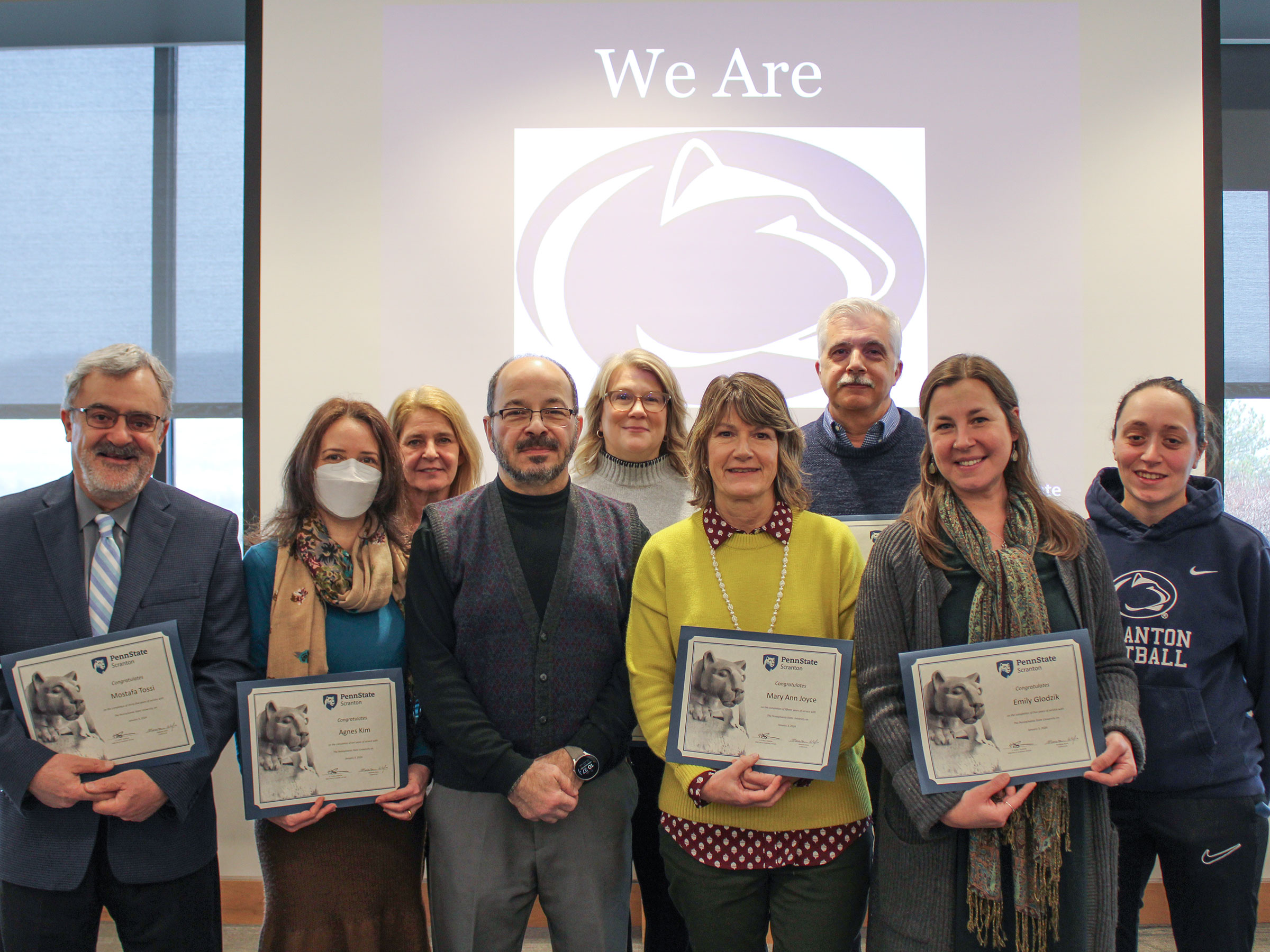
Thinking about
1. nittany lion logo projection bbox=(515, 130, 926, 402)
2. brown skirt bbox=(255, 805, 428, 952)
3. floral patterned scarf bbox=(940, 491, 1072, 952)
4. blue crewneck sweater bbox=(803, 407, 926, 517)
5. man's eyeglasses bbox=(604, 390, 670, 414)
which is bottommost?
brown skirt bbox=(255, 805, 428, 952)

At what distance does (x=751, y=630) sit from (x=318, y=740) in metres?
1.03

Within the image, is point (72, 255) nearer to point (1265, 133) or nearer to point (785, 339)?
point (785, 339)

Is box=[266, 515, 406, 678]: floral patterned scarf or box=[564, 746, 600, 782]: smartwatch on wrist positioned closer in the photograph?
box=[564, 746, 600, 782]: smartwatch on wrist

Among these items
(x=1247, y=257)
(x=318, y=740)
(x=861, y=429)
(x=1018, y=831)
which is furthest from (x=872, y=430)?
(x=1247, y=257)

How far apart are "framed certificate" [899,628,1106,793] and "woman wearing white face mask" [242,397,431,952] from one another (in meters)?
1.20

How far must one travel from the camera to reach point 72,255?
4445 mm

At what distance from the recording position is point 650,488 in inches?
105

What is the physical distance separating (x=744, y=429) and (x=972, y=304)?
2.37 meters

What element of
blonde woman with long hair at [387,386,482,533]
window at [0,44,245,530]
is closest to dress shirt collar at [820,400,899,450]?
blonde woman with long hair at [387,386,482,533]

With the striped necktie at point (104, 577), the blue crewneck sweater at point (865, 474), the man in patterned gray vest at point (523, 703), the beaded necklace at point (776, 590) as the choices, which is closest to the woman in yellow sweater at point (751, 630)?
the beaded necklace at point (776, 590)

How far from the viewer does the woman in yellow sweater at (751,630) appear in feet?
5.91

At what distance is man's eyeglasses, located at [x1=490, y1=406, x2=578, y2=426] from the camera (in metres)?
2.05

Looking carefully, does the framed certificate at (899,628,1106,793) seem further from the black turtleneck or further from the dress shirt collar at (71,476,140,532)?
the dress shirt collar at (71,476,140,532)

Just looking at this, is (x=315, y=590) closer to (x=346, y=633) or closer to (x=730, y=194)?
(x=346, y=633)
